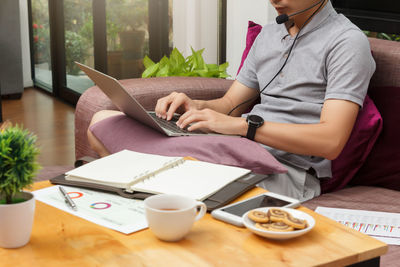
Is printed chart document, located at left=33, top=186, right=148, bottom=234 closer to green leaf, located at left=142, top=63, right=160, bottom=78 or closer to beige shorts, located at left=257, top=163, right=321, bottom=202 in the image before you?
beige shorts, located at left=257, top=163, right=321, bottom=202

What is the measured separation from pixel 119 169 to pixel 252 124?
49 cm

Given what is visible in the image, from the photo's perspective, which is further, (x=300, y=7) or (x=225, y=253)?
(x=300, y=7)

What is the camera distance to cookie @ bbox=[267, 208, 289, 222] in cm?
91

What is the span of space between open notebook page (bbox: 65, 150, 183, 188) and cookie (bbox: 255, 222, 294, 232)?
0.29 meters

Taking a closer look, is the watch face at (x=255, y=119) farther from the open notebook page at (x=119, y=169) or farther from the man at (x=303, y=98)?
the open notebook page at (x=119, y=169)

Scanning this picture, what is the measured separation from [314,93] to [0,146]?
3.43 feet

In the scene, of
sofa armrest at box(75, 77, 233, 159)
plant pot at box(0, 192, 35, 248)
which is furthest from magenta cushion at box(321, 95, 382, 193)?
plant pot at box(0, 192, 35, 248)

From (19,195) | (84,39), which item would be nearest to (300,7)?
(19,195)

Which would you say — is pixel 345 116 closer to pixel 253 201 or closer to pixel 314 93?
pixel 314 93

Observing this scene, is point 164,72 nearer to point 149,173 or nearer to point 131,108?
point 131,108

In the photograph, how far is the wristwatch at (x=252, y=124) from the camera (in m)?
1.53

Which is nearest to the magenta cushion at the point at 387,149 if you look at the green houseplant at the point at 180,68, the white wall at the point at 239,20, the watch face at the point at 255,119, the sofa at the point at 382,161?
the sofa at the point at 382,161

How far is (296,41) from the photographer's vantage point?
5.57ft

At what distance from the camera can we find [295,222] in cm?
90
